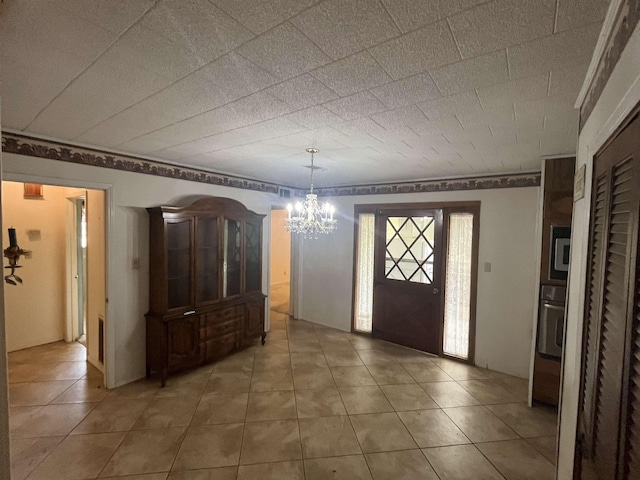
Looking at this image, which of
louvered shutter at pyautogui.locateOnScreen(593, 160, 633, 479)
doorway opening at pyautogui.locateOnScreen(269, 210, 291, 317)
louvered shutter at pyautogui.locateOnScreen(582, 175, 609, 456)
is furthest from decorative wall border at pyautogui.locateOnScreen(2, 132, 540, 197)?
doorway opening at pyautogui.locateOnScreen(269, 210, 291, 317)

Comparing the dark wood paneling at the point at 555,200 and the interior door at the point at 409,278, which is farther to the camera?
the interior door at the point at 409,278

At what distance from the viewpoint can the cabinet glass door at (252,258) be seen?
4090 millimetres

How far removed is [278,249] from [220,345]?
4862 mm

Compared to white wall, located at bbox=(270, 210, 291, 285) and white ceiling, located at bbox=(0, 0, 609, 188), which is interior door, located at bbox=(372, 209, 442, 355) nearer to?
white ceiling, located at bbox=(0, 0, 609, 188)

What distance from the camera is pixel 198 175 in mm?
3721

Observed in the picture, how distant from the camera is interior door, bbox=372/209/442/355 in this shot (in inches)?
159

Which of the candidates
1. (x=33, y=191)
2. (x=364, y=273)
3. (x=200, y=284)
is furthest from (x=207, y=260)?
(x=33, y=191)

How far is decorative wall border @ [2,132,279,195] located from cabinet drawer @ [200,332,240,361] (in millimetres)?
1954

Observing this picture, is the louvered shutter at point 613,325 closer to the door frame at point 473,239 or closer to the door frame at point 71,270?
the door frame at point 473,239

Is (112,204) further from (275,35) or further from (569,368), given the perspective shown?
(569,368)

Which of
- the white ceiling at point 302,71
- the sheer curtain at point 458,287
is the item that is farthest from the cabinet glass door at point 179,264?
the sheer curtain at point 458,287

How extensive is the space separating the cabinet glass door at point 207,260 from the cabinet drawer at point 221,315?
17 centimetres

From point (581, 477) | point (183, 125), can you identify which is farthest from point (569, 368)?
point (183, 125)

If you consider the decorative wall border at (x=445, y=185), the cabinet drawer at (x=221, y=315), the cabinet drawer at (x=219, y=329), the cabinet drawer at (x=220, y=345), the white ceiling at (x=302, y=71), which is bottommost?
the cabinet drawer at (x=220, y=345)
